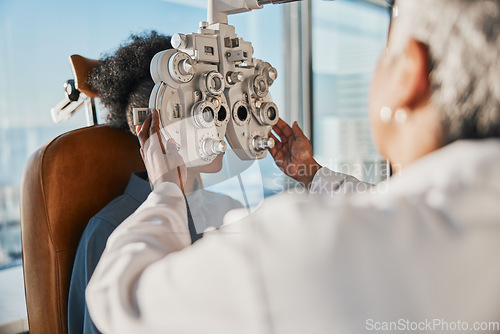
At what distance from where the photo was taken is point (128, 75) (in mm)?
1028

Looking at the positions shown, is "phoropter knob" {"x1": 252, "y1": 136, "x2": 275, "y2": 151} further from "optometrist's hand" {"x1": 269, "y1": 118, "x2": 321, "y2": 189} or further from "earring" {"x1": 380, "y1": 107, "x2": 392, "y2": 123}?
"earring" {"x1": 380, "y1": 107, "x2": 392, "y2": 123}

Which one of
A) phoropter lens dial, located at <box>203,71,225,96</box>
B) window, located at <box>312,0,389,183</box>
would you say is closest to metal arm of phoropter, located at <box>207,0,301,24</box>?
phoropter lens dial, located at <box>203,71,225,96</box>

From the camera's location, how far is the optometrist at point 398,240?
0.37m

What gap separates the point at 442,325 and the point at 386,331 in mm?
54

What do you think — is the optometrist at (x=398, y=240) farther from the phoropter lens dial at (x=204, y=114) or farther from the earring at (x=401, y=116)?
the phoropter lens dial at (x=204, y=114)

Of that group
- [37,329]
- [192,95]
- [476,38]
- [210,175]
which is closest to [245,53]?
[192,95]

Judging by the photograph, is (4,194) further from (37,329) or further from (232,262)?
(232,262)

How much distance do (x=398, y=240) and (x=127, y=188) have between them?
0.78 meters

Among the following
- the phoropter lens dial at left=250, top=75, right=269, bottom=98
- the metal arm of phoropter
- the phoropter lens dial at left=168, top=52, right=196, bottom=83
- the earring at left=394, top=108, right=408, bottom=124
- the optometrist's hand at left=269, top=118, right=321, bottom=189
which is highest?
the metal arm of phoropter

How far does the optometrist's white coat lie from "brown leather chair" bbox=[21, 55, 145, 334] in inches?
25.0

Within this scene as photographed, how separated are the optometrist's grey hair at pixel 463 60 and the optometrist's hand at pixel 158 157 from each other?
0.43m

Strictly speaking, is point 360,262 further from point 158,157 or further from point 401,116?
point 158,157

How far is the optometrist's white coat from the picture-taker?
1.21 ft

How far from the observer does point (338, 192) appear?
813 millimetres
